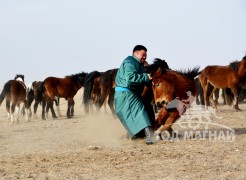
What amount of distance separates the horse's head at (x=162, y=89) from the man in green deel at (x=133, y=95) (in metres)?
0.25

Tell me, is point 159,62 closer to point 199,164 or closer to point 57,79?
point 199,164

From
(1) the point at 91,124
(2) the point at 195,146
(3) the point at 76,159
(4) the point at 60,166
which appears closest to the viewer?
(4) the point at 60,166

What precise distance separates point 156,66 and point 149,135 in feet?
4.29

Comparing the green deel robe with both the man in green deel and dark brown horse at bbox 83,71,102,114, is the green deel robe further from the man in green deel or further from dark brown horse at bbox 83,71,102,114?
dark brown horse at bbox 83,71,102,114

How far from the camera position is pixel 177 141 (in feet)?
30.4

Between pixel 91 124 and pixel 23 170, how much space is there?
270 inches

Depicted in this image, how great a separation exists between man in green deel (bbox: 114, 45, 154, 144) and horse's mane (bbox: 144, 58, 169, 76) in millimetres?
133

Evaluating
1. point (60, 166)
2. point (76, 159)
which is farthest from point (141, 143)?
point (60, 166)

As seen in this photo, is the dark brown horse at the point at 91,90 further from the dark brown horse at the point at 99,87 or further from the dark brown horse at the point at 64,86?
the dark brown horse at the point at 64,86

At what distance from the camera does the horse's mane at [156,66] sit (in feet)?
31.4

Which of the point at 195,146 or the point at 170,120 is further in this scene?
the point at 170,120

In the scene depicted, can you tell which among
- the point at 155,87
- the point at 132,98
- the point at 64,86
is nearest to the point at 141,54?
the point at 155,87

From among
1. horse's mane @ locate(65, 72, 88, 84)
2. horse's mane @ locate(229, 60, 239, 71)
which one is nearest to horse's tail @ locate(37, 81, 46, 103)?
horse's mane @ locate(65, 72, 88, 84)

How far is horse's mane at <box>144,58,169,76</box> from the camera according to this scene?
31.4ft
